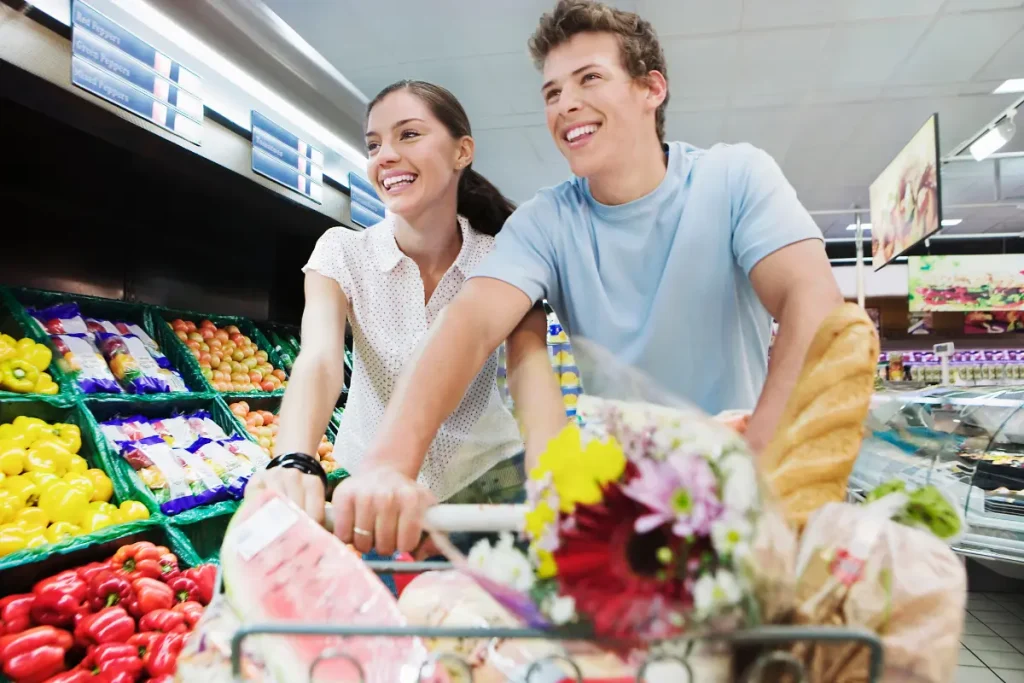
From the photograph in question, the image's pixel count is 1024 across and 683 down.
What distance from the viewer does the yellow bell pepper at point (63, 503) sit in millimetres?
2482

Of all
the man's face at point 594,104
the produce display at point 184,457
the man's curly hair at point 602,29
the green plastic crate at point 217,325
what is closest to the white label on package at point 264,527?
the man's face at point 594,104

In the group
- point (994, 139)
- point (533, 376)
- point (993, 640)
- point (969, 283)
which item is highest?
point (994, 139)

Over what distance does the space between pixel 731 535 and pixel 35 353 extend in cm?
324

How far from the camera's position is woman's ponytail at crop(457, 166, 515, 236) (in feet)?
5.32

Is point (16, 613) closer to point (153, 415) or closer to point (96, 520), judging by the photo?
point (96, 520)

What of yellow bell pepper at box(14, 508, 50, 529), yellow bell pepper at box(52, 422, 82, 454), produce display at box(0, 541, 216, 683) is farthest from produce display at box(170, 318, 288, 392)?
produce display at box(0, 541, 216, 683)

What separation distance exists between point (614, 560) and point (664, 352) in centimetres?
58

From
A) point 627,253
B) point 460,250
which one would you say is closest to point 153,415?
point 460,250

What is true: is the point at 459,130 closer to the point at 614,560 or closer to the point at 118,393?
the point at 614,560

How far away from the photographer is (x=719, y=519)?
0.43m

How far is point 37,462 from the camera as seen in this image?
257 cm

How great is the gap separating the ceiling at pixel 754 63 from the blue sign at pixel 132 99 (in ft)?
4.78

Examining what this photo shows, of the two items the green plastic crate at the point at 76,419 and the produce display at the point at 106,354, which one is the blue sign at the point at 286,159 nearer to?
the produce display at the point at 106,354

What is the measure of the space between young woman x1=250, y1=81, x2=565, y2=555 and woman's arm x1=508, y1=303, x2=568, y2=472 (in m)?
0.22
